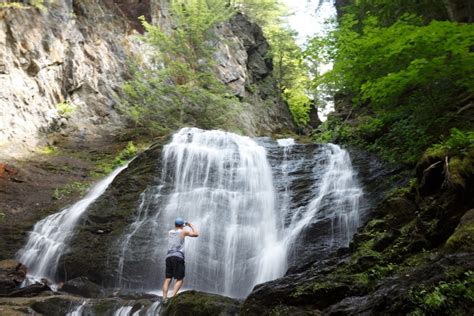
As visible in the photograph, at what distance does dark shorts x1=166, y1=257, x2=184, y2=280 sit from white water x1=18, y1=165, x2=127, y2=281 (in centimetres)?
366

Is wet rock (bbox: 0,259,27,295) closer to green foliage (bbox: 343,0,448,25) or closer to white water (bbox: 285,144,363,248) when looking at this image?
white water (bbox: 285,144,363,248)

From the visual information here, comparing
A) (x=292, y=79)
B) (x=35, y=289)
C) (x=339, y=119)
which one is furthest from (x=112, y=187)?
(x=292, y=79)

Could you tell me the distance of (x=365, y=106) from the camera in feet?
60.7

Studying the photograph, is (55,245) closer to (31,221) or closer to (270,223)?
(31,221)

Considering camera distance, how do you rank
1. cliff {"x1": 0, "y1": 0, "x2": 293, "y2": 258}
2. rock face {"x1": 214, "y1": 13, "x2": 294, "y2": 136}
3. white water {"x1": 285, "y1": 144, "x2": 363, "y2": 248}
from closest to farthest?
white water {"x1": 285, "y1": 144, "x2": 363, "y2": 248} → cliff {"x1": 0, "y1": 0, "x2": 293, "y2": 258} → rock face {"x1": 214, "y1": 13, "x2": 294, "y2": 136}

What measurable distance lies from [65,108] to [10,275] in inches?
425

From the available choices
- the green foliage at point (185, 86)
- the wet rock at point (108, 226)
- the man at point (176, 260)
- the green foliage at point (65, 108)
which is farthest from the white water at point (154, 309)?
the green foliage at point (65, 108)

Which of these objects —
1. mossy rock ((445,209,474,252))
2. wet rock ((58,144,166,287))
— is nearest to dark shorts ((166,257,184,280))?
wet rock ((58,144,166,287))

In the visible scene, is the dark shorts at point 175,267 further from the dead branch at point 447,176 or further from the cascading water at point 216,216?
the dead branch at point 447,176

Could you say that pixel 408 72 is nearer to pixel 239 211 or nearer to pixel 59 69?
pixel 239 211

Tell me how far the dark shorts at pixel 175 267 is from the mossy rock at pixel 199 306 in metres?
1.31

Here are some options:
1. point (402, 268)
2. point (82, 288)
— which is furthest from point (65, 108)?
point (402, 268)

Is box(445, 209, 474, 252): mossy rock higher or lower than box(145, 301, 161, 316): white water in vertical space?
higher

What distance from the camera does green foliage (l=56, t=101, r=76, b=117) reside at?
17.7 m
